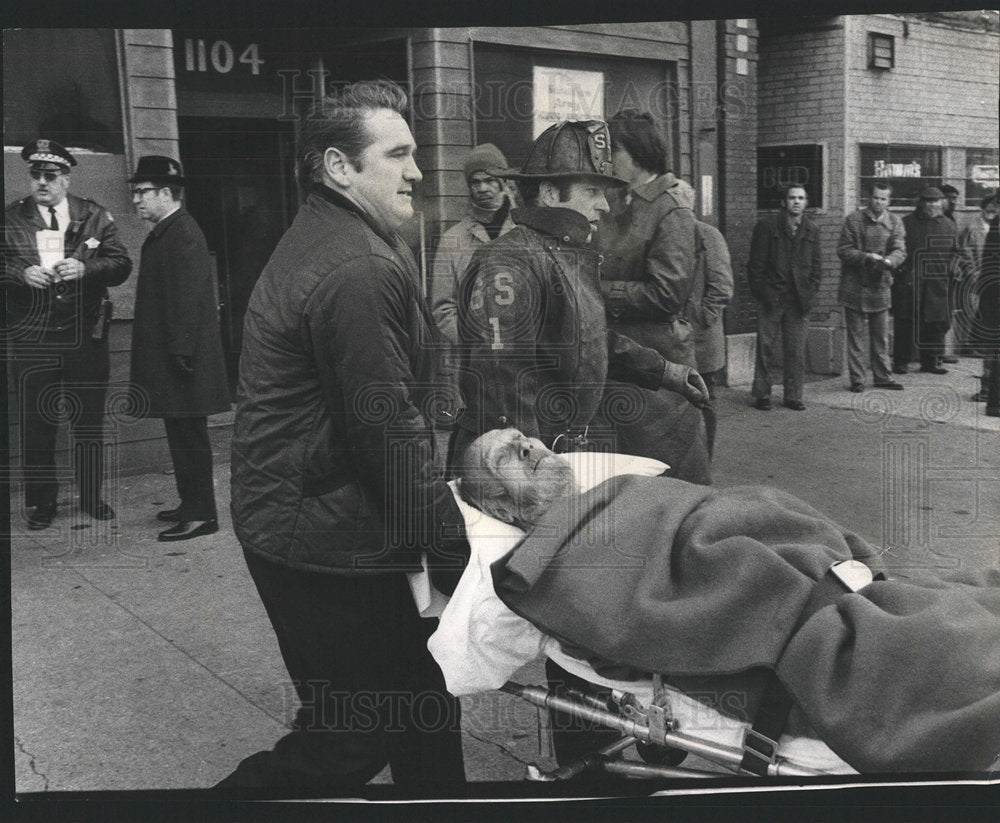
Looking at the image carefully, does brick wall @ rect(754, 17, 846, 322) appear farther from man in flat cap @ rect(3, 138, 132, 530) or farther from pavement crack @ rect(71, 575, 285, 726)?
Result: pavement crack @ rect(71, 575, 285, 726)

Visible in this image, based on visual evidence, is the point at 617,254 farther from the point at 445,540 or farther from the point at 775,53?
the point at 445,540

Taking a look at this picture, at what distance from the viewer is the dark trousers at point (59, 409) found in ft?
10.1

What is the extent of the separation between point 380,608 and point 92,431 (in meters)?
1.01

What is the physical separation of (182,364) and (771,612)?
1751mm

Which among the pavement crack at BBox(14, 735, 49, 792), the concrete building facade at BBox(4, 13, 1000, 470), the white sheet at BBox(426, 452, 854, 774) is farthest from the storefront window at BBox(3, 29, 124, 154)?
the pavement crack at BBox(14, 735, 49, 792)

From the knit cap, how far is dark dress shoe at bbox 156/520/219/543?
53.0 inches

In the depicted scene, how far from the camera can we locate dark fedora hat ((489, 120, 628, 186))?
318 centimetres

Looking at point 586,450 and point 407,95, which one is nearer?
point 407,95

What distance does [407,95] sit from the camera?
306cm

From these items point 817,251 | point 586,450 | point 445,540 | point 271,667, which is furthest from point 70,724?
point 817,251

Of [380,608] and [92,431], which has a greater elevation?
[92,431]

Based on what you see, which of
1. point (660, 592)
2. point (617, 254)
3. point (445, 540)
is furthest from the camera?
point (617, 254)

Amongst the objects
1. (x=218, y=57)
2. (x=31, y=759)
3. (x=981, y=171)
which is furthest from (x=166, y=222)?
(x=981, y=171)

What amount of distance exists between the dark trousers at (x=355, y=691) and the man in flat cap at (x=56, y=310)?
2.27 ft
